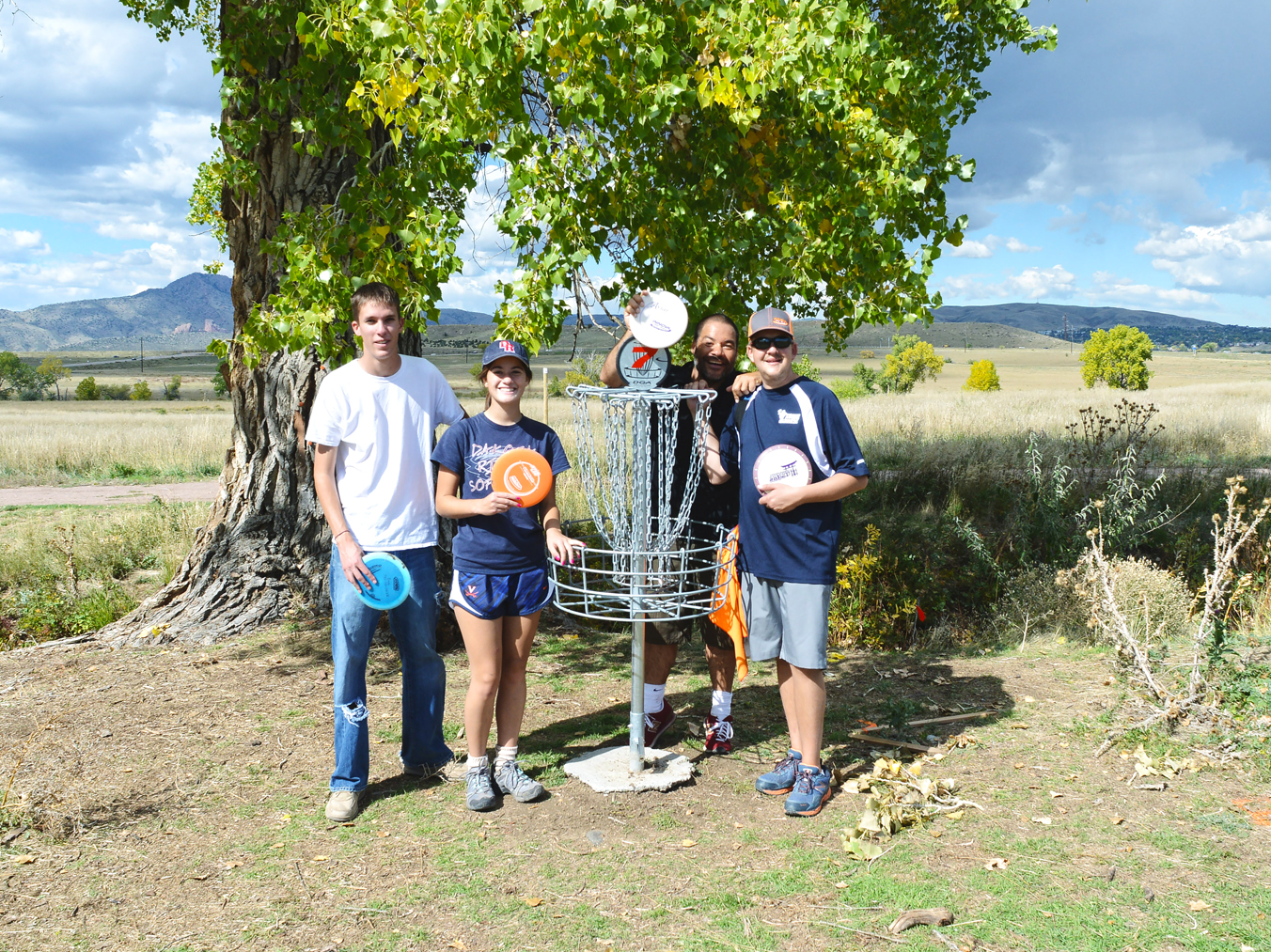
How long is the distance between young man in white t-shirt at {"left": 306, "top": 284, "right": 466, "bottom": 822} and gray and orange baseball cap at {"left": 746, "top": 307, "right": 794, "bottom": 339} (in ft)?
4.47

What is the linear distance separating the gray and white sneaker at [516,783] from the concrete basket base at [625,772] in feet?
0.91

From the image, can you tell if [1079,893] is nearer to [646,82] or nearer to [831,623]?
[646,82]

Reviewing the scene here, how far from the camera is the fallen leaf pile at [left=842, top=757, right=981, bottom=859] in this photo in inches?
151

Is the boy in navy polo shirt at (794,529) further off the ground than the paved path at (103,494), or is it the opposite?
the boy in navy polo shirt at (794,529)

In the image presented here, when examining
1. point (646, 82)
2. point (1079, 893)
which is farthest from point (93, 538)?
point (1079, 893)

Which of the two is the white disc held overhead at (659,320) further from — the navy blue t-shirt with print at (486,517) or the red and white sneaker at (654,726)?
the red and white sneaker at (654,726)

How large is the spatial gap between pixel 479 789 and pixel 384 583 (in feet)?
3.37

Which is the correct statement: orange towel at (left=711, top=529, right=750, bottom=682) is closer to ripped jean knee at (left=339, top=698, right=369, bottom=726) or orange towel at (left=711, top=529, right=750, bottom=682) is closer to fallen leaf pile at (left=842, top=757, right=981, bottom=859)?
fallen leaf pile at (left=842, top=757, right=981, bottom=859)

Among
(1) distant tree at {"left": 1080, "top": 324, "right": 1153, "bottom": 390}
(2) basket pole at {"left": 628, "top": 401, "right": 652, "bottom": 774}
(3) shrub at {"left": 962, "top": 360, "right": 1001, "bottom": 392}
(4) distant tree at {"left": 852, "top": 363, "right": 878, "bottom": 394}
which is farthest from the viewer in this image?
(4) distant tree at {"left": 852, "top": 363, "right": 878, "bottom": 394}

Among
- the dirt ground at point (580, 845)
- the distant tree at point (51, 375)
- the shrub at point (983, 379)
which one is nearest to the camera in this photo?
the dirt ground at point (580, 845)

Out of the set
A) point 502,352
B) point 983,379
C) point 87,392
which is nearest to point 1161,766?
point 502,352

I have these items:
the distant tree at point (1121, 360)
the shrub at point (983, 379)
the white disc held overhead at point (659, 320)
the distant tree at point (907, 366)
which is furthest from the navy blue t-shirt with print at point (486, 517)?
the distant tree at point (907, 366)

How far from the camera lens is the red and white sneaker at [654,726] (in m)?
4.80

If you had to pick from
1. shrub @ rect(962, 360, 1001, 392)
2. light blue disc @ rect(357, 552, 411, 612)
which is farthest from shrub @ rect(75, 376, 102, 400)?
light blue disc @ rect(357, 552, 411, 612)
